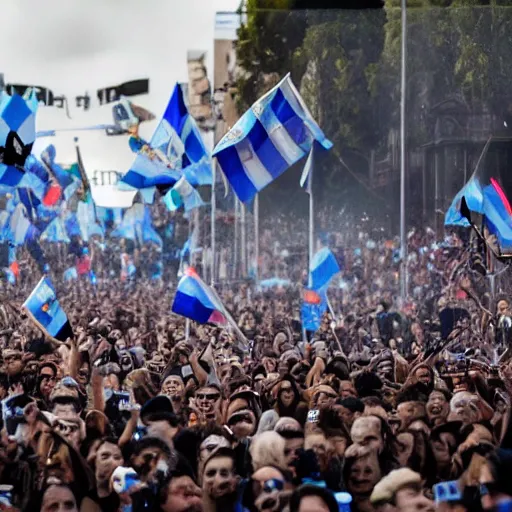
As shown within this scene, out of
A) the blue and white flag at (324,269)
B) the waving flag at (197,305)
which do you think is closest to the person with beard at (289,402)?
the waving flag at (197,305)

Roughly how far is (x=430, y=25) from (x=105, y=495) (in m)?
18.8

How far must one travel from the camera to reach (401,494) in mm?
6930

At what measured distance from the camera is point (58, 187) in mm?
24906

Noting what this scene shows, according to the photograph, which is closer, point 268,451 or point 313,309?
point 268,451

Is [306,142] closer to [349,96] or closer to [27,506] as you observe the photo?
[27,506]

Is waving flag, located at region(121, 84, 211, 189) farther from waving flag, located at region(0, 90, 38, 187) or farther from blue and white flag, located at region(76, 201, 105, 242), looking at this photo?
blue and white flag, located at region(76, 201, 105, 242)

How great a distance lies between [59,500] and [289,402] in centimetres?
200

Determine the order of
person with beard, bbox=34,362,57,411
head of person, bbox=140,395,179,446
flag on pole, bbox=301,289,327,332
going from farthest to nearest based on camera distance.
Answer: flag on pole, bbox=301,289,327,332, person with beard, bbox=34,362,57,411, head of person, bbox=140,395,179,446

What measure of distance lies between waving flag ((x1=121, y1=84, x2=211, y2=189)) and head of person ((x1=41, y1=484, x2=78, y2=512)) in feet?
28.0

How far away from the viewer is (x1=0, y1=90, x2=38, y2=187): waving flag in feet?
39.5

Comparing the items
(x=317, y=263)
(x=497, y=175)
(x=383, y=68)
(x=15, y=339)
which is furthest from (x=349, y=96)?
(x=15, y=339)

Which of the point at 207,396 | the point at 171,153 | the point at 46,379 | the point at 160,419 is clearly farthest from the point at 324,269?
the point at 160,419

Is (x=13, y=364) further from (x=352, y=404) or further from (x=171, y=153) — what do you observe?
(x=171, y=153)

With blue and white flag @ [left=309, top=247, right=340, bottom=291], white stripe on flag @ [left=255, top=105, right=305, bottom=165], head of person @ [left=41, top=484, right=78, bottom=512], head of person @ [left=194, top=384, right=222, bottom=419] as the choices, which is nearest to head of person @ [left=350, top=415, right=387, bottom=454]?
head of person @ [left=194, top=384, right=222, bottom=419]
